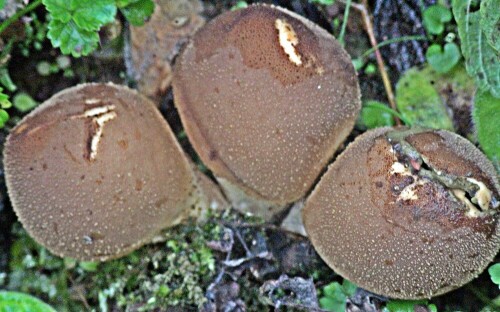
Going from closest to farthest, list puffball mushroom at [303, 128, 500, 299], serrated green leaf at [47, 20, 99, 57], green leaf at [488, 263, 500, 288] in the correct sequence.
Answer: puffball mushroom at [303, 128, 500, 299]
green leaf at [488, 263, 500, 288]
serrated green leaf at [47, 20, 99, 57]

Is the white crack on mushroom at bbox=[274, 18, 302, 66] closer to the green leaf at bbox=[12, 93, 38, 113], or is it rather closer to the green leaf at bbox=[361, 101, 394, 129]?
the green leaf at bbox=[361, 101, 394, 129]

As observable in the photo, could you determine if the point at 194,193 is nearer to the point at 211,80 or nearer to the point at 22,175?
the point at 211,80

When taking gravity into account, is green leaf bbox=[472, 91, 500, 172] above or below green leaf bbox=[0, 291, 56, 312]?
below

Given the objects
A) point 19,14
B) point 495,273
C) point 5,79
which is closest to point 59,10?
point 19,14

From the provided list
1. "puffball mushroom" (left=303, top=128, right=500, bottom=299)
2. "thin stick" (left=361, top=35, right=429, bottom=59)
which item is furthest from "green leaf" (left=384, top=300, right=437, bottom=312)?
"thin stick" (left=361, top=35, right=429, bottom=59)

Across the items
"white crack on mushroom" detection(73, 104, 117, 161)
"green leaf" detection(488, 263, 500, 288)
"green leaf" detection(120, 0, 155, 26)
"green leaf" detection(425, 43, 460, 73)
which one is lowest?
"green leaf" detection(488, 263, 500, 288)

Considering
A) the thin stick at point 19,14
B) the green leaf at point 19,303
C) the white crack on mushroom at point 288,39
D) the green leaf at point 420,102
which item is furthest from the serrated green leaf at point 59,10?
Result: the green leaf at point 420,102

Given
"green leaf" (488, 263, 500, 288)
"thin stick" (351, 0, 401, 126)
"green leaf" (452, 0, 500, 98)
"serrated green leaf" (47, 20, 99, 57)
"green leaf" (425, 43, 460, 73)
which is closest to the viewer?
"green leaf" (488, 263, 500, 288)

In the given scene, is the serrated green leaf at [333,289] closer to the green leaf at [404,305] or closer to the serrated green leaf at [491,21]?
the green leaf at [404,305]
